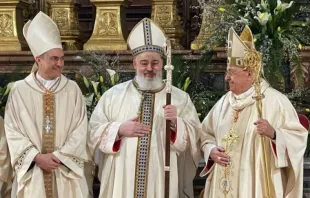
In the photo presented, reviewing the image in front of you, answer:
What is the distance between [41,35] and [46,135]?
0.75 meters

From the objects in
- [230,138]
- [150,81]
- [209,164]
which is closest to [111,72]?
[150,81]

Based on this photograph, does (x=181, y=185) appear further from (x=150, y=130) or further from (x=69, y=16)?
(x=69, y=16)

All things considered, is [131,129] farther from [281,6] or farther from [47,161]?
[281,6]

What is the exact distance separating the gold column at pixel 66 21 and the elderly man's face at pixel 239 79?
2762 millimetres

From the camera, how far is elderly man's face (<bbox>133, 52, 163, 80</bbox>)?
23.6 ft

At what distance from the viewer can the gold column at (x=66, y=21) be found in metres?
9.38

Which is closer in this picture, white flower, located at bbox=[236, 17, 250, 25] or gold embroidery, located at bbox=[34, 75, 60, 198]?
gold embroidery, located at bbox=[34, 75, 60, 198]

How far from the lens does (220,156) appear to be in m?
6.96

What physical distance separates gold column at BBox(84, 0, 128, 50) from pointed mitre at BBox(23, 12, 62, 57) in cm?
170

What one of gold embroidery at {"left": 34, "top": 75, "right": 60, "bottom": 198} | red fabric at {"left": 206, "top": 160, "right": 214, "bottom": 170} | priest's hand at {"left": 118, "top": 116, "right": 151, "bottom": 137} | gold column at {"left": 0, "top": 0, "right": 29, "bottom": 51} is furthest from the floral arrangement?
gold column at {"left": 0, "top": 0, "right": 29, "bottom": 51}

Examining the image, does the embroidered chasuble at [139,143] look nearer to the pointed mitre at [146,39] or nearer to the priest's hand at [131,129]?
the priest's hand at [131,129]

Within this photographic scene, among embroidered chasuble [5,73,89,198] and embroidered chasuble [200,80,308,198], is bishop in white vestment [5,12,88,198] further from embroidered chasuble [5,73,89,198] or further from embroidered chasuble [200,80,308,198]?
embroidered chasuble [200,80,308,198]

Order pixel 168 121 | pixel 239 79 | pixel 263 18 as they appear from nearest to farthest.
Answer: pixel 239 79, pixel 168 121, pixel 263 18

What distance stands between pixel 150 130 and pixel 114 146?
0.98 feet
